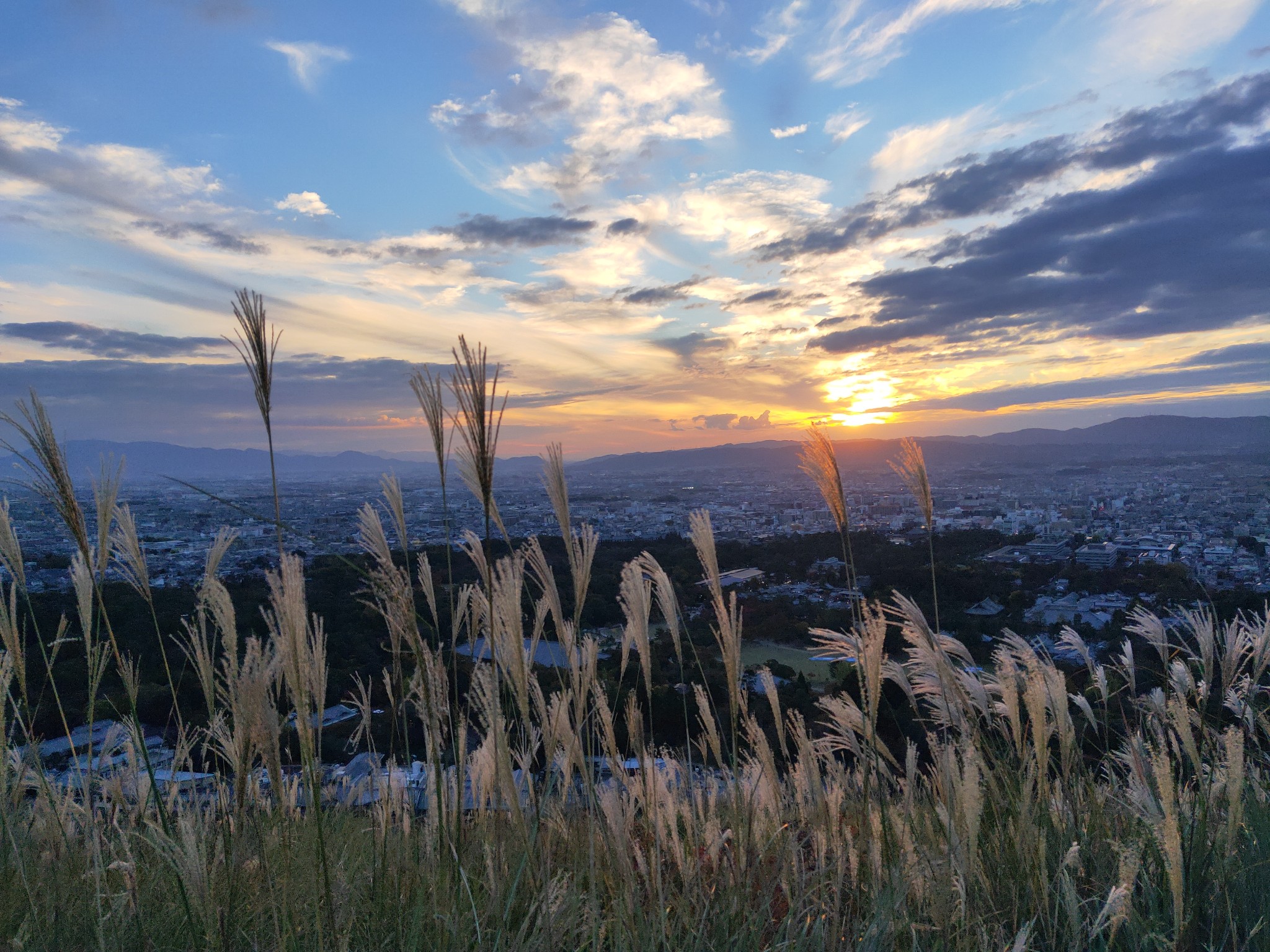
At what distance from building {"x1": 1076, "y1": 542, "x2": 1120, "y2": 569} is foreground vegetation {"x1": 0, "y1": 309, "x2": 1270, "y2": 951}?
820 cm

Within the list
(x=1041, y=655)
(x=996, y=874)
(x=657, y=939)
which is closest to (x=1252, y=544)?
(x=1041, y=655)

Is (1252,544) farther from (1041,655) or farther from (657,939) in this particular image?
(657,939)

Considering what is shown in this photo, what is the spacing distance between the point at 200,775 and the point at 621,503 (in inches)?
621

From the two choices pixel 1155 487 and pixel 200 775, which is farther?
pixel 1155 487

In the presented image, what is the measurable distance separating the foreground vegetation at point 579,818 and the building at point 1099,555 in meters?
8.20

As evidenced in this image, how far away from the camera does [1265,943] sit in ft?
5.37

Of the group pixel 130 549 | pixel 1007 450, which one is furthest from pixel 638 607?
pixel 1007 450

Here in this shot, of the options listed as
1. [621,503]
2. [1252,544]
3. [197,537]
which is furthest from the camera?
[621,503]

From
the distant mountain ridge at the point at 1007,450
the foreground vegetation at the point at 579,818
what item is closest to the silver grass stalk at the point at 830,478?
the foreground vegetation at the point at 579,818

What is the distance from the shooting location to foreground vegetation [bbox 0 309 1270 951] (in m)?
1.60

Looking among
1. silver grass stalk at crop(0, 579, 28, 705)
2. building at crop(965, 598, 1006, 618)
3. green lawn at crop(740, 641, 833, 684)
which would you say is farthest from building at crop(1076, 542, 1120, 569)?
silver grass stalk at crop(0, 579, 28, 705)

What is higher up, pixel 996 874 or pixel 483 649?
pixel 483 649

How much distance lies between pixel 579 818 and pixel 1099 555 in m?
10.7

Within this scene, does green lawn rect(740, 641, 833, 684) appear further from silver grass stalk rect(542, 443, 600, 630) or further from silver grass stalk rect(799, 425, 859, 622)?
silver grass stalk rect(542, 443, 600, 630)
